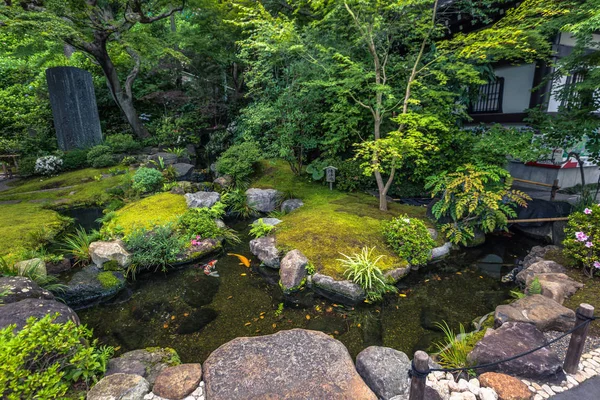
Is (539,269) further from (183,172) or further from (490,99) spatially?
(183,172)

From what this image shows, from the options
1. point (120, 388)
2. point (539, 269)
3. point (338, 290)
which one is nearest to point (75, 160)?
point (120, 388)

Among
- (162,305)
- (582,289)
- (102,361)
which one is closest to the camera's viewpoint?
(102,361)

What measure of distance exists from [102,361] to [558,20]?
9.30 metres

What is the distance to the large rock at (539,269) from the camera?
5051 mm

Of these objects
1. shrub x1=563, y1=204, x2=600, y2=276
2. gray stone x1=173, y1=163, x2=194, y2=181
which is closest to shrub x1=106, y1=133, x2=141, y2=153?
gray stone x1=173, y1=163, x2=194, y2=181

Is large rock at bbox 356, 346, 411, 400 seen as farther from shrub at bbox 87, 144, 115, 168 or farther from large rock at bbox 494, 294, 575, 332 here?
shrub at bbox 87, 144, 115, 168

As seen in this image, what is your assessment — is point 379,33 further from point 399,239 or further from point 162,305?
point 162,305

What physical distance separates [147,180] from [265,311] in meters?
6.74

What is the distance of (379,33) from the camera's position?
7.10m

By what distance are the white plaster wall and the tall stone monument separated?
16376 mm

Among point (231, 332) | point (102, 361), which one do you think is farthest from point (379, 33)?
point (102, 361)

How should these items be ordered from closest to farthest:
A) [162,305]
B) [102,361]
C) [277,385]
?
[277,385]
[102,361]
[162,305]

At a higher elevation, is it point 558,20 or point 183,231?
point 558,20

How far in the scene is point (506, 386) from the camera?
9.35 feet
